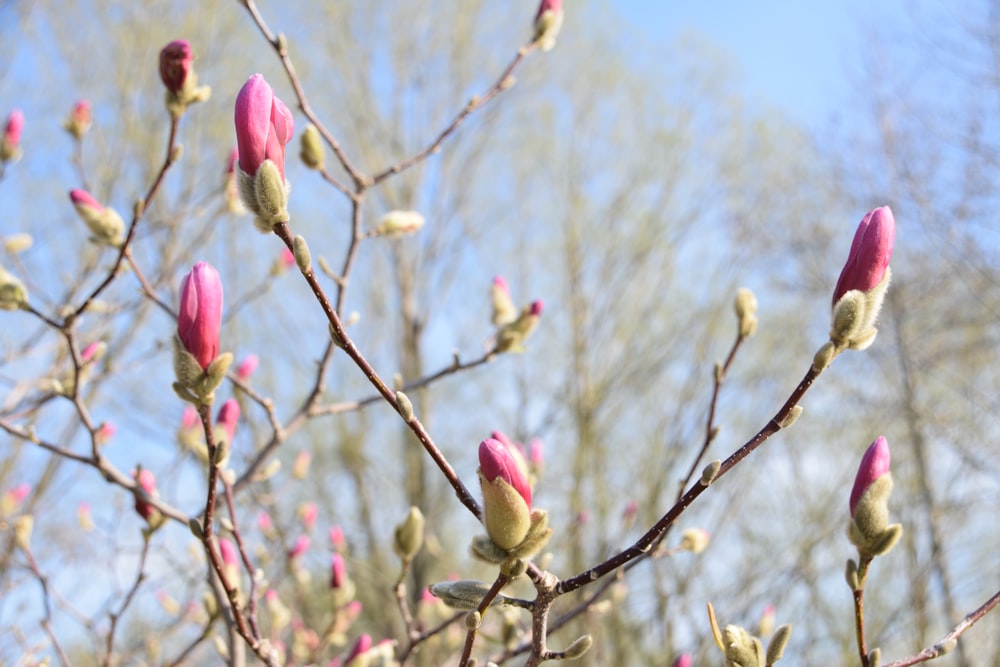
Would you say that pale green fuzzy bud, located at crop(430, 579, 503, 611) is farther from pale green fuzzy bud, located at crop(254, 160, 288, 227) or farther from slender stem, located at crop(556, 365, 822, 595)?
pale green fuzzy bud, located at crop(254, 160, 288, 227)

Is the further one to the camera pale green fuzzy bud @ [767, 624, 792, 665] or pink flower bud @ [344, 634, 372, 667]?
pink flower bud @ [344, 634, 372, 667]

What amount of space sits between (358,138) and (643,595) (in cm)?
369

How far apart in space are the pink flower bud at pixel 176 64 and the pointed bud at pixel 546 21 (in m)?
0.65

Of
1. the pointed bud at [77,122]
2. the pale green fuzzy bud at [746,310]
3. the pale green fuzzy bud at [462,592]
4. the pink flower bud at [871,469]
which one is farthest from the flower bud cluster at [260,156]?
the pointed bud at [77,122]

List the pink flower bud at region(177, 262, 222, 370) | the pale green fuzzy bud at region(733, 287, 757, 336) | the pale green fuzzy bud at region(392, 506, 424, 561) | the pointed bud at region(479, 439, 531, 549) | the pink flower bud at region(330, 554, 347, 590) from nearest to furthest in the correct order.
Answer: the pointed bud at region(479, 439, 531, 549) → the pink flower bud at region(177, 262, 222, 370) → the pale green fuzzy bud at region(392, 506, 424, 561) → the pale green fuzzy bud at region(733, 287, 757, 336) → the pink flower bud at region(330, 554, 347, 590)

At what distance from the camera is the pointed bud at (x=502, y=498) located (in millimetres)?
594

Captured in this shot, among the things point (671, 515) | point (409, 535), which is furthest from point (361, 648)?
point (671, 515)

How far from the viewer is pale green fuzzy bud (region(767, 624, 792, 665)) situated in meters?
0.74

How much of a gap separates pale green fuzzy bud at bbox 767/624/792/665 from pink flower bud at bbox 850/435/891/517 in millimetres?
114

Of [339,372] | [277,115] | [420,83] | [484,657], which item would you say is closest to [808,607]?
[484,657]

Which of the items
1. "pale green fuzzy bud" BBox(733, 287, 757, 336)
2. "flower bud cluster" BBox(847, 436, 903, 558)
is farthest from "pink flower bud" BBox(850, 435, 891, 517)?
"pale green fuzzy bud" BBox(733, 287, 757, 336)

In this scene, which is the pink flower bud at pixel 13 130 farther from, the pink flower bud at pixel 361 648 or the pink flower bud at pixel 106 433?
the pink flower bud at pixel 361 648

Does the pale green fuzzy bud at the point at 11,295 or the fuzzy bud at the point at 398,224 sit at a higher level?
the fuzzy bud at the point at 398,224

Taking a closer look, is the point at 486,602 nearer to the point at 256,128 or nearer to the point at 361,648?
the point at 256,128
